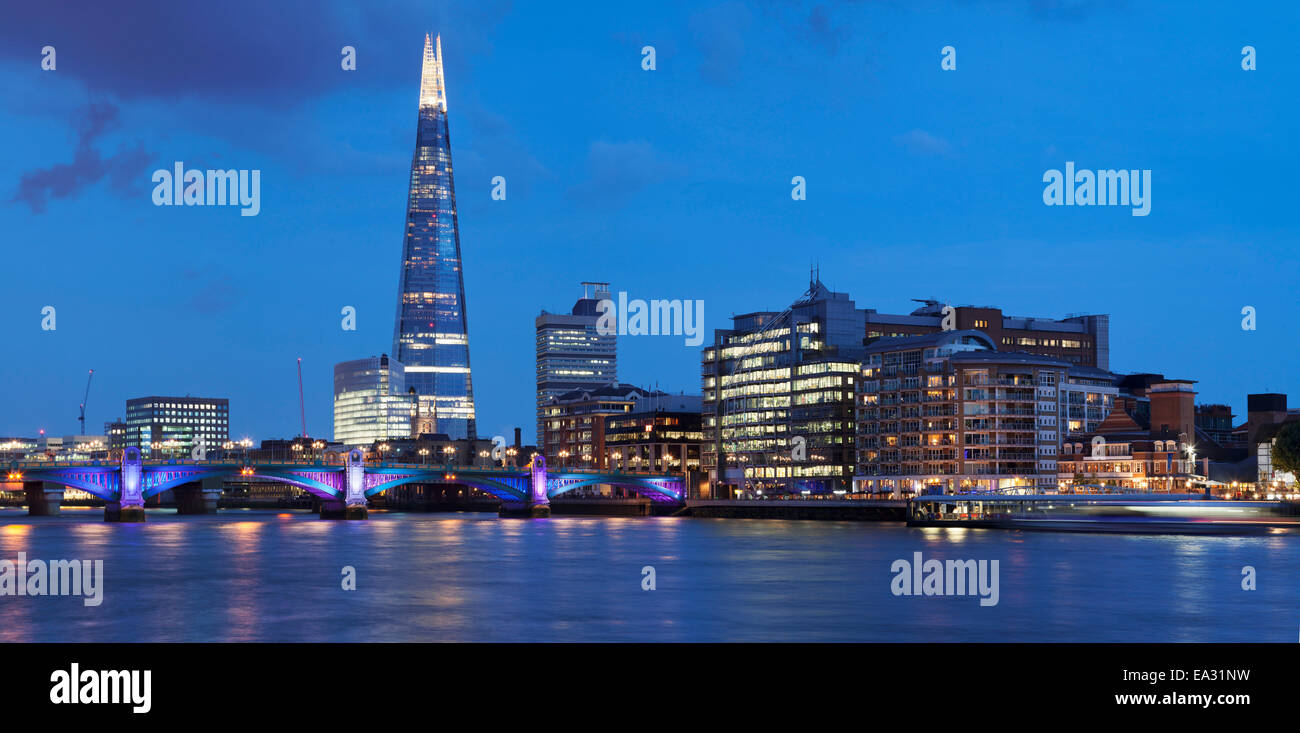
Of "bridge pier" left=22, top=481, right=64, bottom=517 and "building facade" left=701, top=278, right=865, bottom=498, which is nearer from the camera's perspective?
"bridge pier" left=22, top=481, right=64, bottom=517

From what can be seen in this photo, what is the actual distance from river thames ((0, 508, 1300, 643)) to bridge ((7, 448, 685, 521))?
4285 cm

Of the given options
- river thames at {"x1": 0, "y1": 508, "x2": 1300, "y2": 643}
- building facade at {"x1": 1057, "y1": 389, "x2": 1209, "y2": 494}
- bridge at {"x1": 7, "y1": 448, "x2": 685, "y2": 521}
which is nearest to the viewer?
river thames at {"x1": 0, "y1": 508, "x2": 1300, "y2": 643}

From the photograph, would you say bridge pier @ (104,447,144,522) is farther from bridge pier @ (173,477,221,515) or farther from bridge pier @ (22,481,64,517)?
bridge pier @ (173,477,221,515)

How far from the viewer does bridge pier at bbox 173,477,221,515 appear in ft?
608

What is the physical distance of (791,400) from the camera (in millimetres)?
182375

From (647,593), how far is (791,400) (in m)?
131

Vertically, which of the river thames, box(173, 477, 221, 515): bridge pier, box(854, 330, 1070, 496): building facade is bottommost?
box(173, 477, 221, 515): bridge pier

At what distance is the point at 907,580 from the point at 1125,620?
51.1 ft

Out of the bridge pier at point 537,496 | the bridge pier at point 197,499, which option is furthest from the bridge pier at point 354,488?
the bridge pier at point 197,499

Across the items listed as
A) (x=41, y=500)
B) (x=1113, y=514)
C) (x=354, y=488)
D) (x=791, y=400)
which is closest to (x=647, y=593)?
(x=1113, y=514)

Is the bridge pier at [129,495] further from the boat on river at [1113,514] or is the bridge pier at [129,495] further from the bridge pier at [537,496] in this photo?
the boat on river at [1113,514]

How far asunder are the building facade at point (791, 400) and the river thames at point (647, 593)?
79912 millimetres

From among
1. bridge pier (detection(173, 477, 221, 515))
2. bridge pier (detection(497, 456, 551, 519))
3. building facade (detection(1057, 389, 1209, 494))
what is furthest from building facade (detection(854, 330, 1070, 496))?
bridge pier (detection(173, 477, 221, 515))
